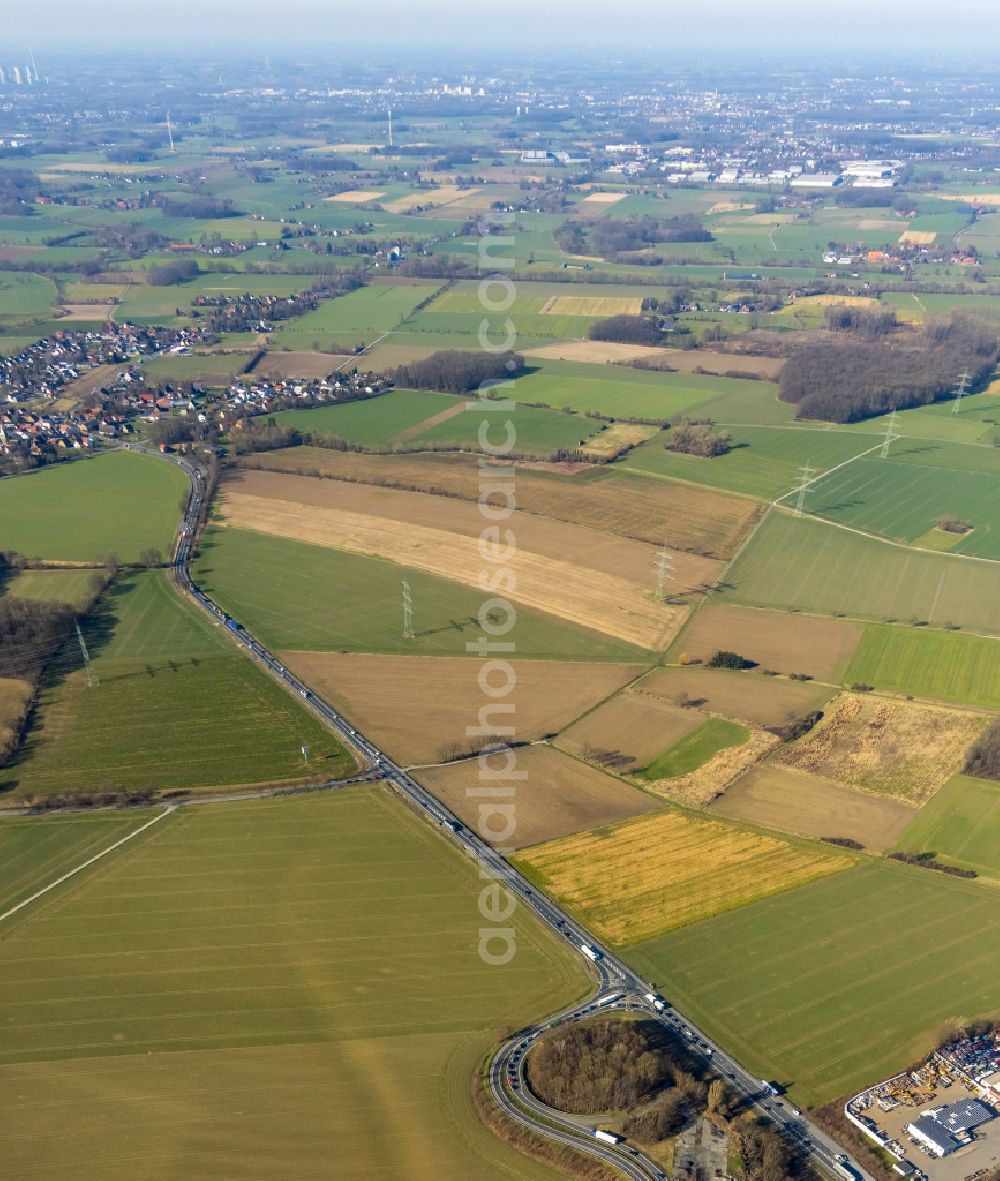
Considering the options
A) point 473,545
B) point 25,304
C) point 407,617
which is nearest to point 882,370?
point 473,545

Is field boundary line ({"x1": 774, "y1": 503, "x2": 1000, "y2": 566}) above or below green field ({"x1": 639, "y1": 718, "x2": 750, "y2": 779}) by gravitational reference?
above

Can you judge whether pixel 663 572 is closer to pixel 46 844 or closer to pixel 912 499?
pixel 912 499

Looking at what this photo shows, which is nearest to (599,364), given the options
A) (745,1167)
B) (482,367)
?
(482,367)

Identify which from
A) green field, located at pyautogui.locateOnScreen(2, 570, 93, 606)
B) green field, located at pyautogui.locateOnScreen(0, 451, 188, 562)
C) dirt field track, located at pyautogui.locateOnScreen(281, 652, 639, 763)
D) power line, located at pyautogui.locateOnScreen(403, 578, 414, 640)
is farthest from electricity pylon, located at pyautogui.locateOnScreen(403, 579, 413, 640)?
green field, located at pyautogui.locateOnScreen(0, 451, 188, 562)

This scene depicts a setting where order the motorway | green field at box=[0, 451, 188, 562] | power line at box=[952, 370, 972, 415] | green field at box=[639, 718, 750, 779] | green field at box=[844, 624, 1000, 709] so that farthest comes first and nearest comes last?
power line at box=[952, 370, 972, 415], green field at box=[0, 451, 188, 562], green field at box=[844, 624, 1000, 709], green field at box=[639, 718, 750, 779], the motorway

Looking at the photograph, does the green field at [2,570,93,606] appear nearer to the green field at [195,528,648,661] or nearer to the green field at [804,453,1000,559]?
the green field at [195,528,648,661]
